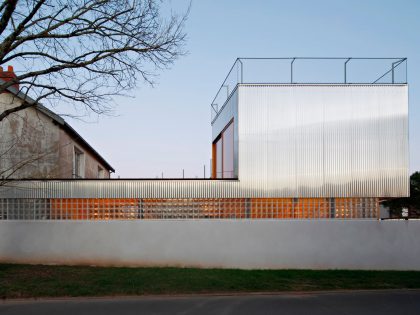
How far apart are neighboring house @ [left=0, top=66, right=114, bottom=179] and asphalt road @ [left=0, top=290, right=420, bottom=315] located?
4438 millimetres

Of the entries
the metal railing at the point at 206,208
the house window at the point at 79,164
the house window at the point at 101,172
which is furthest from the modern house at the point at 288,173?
the house window at the point at 101,172

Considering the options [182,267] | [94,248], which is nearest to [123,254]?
[94,248]

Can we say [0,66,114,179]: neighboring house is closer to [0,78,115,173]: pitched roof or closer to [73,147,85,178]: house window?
[0,78,115,173]: pitched roof

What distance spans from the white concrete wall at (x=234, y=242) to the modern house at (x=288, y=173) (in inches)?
16.9

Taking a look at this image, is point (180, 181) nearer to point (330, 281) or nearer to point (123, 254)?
point (123, 254)

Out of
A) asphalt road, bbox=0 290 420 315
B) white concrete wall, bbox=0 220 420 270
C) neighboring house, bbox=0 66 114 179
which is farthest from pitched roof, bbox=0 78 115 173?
asphalt road, bbox=0 290 420 315

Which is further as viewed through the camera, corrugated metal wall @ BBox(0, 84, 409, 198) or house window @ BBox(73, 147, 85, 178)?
house window @ BBox(73, 147, 85, 178)

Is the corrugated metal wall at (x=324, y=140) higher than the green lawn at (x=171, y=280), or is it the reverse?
the corrugated metal wall at (x=324, y=140)

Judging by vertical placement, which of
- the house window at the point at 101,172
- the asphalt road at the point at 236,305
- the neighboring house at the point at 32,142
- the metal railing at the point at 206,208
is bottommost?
the asphalt road at the point at 236,305

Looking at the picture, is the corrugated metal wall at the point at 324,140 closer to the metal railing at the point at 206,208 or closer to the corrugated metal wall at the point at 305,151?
the corrugated metal wall at the point at 305,151

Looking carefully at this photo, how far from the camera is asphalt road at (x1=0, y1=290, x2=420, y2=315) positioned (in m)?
9.64

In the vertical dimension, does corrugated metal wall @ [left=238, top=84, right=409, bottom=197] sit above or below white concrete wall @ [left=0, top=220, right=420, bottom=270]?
above

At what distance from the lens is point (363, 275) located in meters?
13.9

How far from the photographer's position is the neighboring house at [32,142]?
15.8 metres
